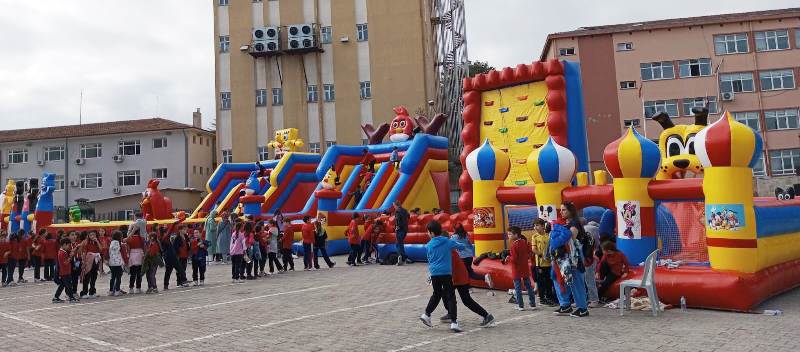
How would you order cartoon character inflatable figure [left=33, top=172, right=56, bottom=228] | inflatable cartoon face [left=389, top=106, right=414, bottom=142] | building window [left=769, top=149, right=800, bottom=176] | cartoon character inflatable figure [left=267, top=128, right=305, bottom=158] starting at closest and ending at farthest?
cartoon character inflatable figure [left=33, top=172, right=56, bottom=228]
inflatable cartoon face [left=389, top=106, right=414, bottom=142]
cartoon character inflatable figure [left=267, top=128, right=305, bottom=158]
building window [left=769, top=149, right=800, bottom=176]

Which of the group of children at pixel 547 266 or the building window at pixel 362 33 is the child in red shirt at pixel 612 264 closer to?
the group of children at pixel 547 266

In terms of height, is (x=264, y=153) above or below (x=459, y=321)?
above

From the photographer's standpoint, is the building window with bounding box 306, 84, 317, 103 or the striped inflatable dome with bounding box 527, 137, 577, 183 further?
the building window with bounding box 306, 84, 317, 103

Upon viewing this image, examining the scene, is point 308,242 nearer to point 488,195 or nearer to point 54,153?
point 488,195

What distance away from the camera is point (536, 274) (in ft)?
28.7

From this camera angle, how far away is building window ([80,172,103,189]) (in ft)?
136

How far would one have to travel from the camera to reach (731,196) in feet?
26.7

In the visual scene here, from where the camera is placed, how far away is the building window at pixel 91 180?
41438 millimetres

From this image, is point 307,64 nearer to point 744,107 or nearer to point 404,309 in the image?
point 744,107

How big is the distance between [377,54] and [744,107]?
2166cm

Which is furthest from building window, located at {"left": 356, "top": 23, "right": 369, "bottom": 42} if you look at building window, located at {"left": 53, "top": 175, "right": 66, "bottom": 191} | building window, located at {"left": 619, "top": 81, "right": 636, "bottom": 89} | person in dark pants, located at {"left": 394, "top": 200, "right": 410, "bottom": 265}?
person in dark pants, located at {"left": 394, "top": 200, "right": 410, "bottom": 265}

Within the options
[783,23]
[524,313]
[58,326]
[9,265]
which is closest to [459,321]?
[524,313]

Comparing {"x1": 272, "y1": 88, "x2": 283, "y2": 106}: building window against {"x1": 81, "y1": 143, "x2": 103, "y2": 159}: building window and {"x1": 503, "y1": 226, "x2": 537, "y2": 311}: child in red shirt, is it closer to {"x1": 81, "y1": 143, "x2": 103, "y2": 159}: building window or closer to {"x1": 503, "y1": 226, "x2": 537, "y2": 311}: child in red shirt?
{"x1": 81, "y1": 143, "x2": 103, "y2": 159}: building window

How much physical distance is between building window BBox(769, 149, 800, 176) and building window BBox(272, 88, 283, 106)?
29419 mm
